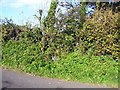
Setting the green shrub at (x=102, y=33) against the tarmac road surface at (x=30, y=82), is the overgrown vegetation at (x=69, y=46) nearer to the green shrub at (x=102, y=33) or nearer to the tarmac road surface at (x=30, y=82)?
the green shrub at (x=102, y=33)

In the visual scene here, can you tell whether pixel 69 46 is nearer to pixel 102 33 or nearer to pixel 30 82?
pixel 102 33

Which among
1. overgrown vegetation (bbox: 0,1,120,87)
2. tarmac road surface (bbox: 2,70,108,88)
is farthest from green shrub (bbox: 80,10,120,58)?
tarmac road surface (bbox: 2,70,108,88)

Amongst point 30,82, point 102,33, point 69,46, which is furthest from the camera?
point 69,46

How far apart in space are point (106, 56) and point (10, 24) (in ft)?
16.9

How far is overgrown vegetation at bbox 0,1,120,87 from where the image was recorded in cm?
1290

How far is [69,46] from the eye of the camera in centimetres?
1416

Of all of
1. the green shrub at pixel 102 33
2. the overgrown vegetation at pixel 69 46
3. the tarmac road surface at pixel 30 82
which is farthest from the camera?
the green shrub at pixel 102 33

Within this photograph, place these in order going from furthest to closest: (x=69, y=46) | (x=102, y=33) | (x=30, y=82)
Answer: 1. (x=69, y=46)
2. (x=102, y=33)
3. (x=30, y=82)

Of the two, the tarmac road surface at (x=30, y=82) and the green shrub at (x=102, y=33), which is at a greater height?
the green shrub at (x=102, y=33)

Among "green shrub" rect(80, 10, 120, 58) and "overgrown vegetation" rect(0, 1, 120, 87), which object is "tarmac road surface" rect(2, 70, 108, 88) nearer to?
"overgrown vegetation" rect(0, 1, 120, 87)

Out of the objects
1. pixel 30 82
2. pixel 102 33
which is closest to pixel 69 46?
pixel 102 33

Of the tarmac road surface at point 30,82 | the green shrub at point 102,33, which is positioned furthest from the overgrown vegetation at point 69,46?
the tarmac road surface at point 30,82

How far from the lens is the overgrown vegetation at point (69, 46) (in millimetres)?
12898

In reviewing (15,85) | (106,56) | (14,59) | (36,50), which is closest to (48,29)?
(36,50)
